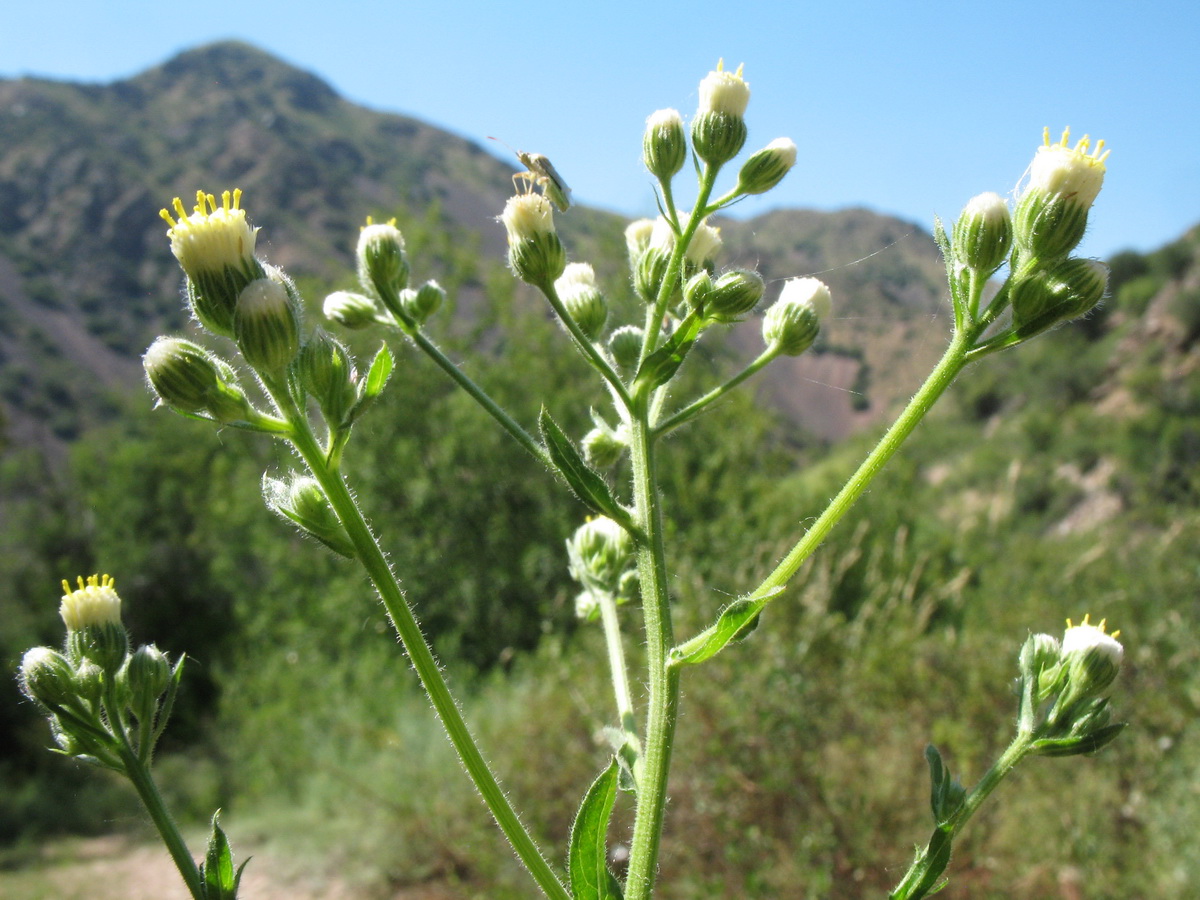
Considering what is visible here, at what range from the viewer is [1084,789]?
6.97 metres

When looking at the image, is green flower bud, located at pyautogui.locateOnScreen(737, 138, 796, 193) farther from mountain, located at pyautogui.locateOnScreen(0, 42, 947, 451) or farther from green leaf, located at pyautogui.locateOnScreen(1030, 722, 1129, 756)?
mountain, located at pyautogui.locateOnScreen(0, 42, 947, 451)

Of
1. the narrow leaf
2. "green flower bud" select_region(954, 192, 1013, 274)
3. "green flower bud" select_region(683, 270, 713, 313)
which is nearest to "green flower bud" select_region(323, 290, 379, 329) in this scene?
the narrow leaf

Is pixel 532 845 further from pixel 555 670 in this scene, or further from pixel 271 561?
pixel 271 561

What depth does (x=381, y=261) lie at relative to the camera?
1837 millimetres

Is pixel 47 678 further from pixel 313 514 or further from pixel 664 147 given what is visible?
pixel 664 147

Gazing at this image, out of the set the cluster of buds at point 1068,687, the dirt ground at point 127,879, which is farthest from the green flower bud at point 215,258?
the dirt ground at point 127,879

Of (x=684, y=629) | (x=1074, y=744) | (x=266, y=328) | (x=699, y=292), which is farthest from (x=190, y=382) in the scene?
(x=684, y=629)

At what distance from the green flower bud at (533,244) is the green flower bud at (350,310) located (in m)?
0.40

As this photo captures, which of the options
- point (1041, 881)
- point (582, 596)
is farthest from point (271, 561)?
point (582, 596)

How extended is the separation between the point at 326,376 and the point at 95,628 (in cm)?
81

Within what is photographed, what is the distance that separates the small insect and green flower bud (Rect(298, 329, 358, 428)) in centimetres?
69

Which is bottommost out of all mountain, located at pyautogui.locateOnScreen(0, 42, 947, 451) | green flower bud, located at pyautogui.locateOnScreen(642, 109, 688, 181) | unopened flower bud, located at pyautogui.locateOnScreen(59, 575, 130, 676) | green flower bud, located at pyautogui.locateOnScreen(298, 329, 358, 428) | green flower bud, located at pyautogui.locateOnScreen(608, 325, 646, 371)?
unopened flower bud, located at pyautogui.locateOnScreen(59, 575, 130, 676)

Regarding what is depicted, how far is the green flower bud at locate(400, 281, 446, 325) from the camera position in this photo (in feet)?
6.12

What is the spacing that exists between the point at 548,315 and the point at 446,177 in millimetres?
34205
